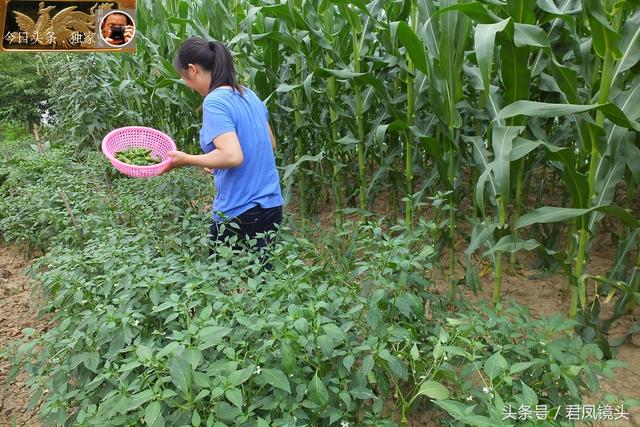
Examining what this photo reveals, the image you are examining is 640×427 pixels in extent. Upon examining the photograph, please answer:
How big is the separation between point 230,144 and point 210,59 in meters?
0.48

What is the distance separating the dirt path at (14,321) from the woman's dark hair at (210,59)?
158cm

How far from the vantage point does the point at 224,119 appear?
8.14 feet

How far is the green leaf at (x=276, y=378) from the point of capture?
1411 millimetres

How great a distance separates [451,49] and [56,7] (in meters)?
4.71

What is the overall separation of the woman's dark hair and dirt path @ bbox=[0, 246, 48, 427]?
1575 millimetres

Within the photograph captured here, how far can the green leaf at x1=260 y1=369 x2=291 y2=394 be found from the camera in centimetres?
141

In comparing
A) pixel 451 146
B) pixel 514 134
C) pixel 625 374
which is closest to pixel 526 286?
pixel 625 374

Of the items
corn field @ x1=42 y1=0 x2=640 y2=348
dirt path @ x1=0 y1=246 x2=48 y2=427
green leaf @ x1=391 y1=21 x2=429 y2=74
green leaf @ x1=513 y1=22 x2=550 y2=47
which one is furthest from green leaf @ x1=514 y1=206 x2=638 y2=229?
dirt path @ x1=0 y1=246 x2=48 y2=427

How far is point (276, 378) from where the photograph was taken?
1437mm

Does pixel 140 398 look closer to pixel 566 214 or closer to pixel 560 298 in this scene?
pixel 566 214

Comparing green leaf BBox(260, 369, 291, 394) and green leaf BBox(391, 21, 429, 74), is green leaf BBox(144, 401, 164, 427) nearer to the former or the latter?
green leaf BBox(260, 369, 291, 394)

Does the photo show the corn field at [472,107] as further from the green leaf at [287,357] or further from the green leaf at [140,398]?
the green leaf at [140,398]

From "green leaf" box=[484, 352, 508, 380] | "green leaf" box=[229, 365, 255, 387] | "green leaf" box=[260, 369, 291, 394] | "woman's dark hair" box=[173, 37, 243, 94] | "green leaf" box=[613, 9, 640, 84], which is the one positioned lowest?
"green leaf" box=[484, 352, 508, 380]

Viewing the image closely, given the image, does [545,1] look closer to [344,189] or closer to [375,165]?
[344,189]
